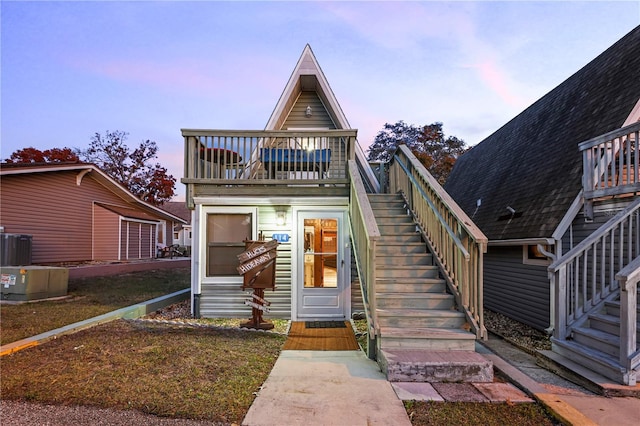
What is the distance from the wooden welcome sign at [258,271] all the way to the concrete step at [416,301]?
202 centimetres

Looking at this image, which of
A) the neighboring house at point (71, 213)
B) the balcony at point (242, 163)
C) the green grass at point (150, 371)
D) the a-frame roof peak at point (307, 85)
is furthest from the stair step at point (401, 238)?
the neighboring house at point (71, 213)

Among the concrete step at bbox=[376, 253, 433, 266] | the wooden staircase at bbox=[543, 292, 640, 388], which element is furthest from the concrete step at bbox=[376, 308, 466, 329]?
the wooden staircase at bbox=[543, 292, 640, 388]

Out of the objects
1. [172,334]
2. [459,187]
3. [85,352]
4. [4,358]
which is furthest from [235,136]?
[459,187]

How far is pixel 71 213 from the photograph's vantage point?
49.1 ft

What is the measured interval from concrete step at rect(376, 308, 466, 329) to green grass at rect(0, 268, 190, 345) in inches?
200

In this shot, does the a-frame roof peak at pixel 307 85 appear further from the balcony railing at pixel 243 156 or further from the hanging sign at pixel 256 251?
the hanging sign at pixel 256 251

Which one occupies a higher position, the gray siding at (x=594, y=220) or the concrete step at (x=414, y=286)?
the gray siding at (x=594, y=220)

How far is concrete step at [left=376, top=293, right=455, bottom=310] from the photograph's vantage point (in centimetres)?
456

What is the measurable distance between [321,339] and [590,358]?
3.30m

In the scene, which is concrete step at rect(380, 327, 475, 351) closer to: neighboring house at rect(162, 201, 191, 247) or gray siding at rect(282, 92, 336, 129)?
gray siding at rect(282, 92, 336, 129)

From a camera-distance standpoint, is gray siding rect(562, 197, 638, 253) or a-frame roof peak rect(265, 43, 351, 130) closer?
gray siding rect(562, 197, 638, 253)

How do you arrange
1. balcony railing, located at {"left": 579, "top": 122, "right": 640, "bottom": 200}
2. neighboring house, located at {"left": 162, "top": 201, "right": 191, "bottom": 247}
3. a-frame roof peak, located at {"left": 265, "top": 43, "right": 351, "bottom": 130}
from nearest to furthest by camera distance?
balcony railing, located at {"left": 579, "top": 122, "right": 640, "bottom": 200} < a-frame roof peak, located at {"left": 265, "top": 43, "right": 351, "bottom": 130} < neighboring house, located at {"left": 162, "top": 201, "right": 191, "bottom": 247}

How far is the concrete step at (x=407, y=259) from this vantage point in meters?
5.25

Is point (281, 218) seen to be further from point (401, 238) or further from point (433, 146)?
point (433, 146)
